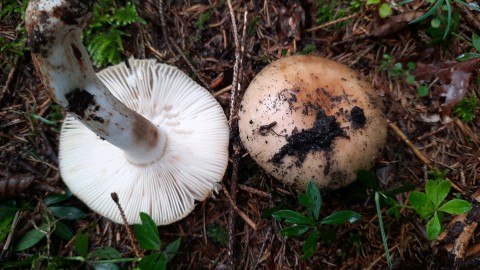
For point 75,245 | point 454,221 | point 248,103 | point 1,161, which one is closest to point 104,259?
point 75,245

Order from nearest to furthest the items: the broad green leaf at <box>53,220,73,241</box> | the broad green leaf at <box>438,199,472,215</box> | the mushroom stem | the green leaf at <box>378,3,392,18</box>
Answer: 1. the mushroom stem
2. the broad green leaf at <box>438,199,472,215</box>
3. the broad green leaf at <box>53,220,73,241</box>
4. the green leaf at <box>378,3,392,18</box>

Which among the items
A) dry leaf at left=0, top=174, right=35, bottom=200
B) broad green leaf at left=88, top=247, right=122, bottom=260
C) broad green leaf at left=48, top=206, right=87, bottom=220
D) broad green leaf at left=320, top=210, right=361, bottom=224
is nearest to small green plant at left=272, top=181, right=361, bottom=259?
broad green leaf at left=320, top=210, right=361, bottom=224

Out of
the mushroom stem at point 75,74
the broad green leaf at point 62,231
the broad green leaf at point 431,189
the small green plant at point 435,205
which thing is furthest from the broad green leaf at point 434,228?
the broad green leaf at point 62,231

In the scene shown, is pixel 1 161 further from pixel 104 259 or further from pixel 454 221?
pixel 454 221

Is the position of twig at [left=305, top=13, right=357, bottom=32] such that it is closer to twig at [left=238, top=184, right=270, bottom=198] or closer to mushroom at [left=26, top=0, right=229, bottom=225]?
mushroom at [left=26, top=0, right=229, bottom=225]

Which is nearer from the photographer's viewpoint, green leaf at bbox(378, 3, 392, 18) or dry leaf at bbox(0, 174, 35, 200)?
dry leaf at bbox(0, 174, 35, 200)

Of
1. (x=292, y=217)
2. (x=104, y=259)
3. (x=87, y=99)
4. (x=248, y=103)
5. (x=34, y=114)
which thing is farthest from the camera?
(x=34, y=114)

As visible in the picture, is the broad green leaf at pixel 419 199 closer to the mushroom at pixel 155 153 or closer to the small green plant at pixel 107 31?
the mushroom at pixel 155 153
